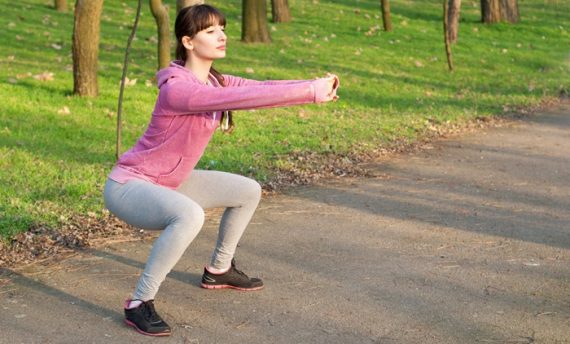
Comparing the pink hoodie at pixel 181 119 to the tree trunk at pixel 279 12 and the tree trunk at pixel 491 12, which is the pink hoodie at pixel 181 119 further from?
the tree trunk at pixel 491 12

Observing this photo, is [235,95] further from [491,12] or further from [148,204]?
[491,12]

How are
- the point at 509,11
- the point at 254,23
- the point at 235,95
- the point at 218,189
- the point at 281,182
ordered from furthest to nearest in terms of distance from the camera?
the point at 509,11
the point at 254,23
the point at 281,182
the point at 218,189
the point at 235,95

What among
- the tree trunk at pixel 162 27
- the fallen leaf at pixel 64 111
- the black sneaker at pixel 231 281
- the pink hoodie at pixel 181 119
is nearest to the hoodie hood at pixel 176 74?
the pink hoodie at pixel 181 119

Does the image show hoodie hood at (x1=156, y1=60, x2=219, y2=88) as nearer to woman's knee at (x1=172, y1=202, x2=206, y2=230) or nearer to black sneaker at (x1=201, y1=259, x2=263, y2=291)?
woman's knee at (x1=172, y1=202, x2=206, y2=230)

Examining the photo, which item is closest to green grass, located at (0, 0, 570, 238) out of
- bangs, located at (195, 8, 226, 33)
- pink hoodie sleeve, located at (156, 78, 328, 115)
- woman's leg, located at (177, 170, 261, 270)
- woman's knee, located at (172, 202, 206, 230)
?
woman's leg, located at (177, 170, 261, 270)

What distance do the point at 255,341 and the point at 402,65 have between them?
500 inches

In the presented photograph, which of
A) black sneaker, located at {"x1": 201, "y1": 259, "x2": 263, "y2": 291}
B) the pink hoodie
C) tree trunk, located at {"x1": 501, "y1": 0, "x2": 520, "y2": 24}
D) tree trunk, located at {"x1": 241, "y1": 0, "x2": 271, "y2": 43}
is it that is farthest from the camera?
tree trunk, located at {"x1": 501, "y1": 0, "x2": 520, "y2": 24}

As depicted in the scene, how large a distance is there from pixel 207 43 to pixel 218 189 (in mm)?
780

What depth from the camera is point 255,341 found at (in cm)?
468

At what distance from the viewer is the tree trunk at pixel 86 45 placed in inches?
441

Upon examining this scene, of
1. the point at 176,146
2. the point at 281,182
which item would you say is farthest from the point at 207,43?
the point at 281,182

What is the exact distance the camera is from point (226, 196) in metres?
5.23

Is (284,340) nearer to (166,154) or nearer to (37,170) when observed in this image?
(166,154)

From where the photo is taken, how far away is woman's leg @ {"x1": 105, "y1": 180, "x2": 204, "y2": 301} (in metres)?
4.75
